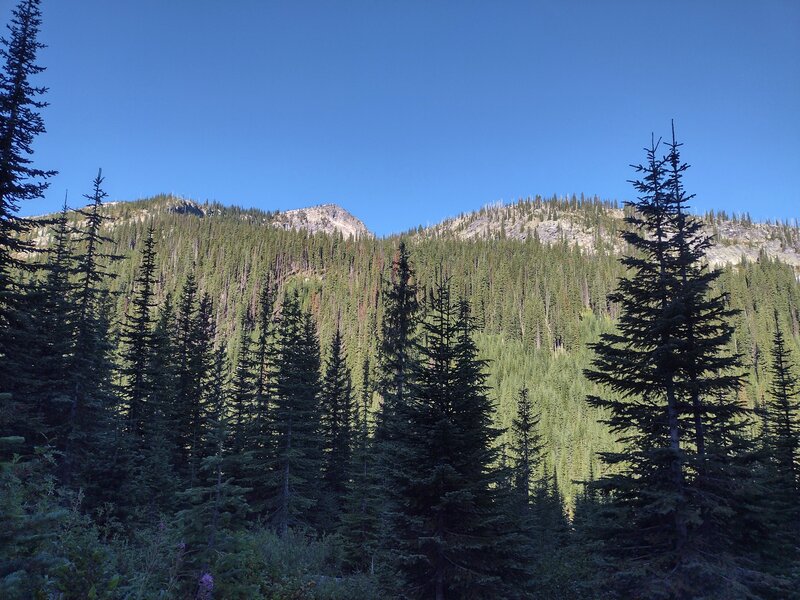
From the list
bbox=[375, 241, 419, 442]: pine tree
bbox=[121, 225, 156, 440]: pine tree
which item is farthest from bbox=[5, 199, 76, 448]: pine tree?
bbox=[375, 241, 419, 442]: pine tree

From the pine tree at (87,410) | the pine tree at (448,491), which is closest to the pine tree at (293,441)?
the pine tree at (87,410)

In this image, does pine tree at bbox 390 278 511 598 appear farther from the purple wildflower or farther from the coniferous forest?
the purple wildflower

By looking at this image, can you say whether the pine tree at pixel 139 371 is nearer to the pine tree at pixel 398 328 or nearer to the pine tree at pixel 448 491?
the pine tree at pixel 398 328

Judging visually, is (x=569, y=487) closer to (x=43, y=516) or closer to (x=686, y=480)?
(x=686, y=480)

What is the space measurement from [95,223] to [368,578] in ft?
72.6

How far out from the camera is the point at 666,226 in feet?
46.6

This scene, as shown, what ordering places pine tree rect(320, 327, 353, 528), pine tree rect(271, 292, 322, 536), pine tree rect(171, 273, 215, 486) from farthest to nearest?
pine tree rect(320, 327, 353, 528) → pine tree rect(171, 273, 215, 486) → pine tree rect(271, 292, 322, 536)

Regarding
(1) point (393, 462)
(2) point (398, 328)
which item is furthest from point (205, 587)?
(2) point (398, 328)

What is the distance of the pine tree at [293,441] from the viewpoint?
88.2 feet

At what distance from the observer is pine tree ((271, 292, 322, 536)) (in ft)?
88.2

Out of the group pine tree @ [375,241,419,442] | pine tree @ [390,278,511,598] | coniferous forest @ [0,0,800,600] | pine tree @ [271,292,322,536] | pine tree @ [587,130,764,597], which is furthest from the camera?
pine tree @ [271,292,322,536]

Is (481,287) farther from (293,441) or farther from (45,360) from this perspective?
(45,360)

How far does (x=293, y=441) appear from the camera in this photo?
29266 millimetres

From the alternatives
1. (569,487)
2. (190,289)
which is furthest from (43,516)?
(569,487)
